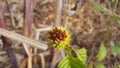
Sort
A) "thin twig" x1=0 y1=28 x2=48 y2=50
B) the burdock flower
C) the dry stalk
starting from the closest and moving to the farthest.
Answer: the burdock flower < "thin twig" x1=0 y1=28 x2=48 y2=50 < the dry stalk

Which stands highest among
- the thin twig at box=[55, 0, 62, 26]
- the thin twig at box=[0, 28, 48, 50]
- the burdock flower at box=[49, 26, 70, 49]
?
the burdock flower at box=[49, 26, 70, 49]

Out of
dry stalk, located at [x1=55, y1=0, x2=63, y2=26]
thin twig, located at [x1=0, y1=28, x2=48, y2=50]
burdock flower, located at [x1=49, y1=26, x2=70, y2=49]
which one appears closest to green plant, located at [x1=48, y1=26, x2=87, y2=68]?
burdock flower, located at [x1=49, y1=26, x2=70, y2=49]

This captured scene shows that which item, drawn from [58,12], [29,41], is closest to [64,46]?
[29,41]

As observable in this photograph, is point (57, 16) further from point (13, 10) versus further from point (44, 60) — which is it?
point (13, 10)

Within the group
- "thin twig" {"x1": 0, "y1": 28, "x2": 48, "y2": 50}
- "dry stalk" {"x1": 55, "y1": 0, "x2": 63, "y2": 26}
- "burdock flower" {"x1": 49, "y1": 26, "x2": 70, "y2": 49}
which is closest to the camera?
"burdock flower" {"x1": 49, "y1": 26, "x2": 70, "y2": 49}

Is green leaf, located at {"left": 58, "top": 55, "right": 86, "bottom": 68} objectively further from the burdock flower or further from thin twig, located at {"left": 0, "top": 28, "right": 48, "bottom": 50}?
thin twig, located at {"left": 0, "top": 28, "right": 48, "bottom": 50}

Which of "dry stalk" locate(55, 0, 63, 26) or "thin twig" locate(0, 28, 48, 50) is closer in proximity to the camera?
"thin twig" locate(0, 28, 48, 50)

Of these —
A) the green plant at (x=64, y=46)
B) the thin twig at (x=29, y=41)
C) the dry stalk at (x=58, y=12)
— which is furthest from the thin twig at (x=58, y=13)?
the green plant at (x=64, y=46)

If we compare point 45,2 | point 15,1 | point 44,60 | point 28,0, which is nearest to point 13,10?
point 15,1

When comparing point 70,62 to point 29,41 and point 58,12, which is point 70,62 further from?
point 58,12

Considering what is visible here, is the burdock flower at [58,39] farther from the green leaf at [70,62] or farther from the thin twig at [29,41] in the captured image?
the thin twig at [29,41]

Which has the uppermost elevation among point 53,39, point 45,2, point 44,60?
point 53,39
